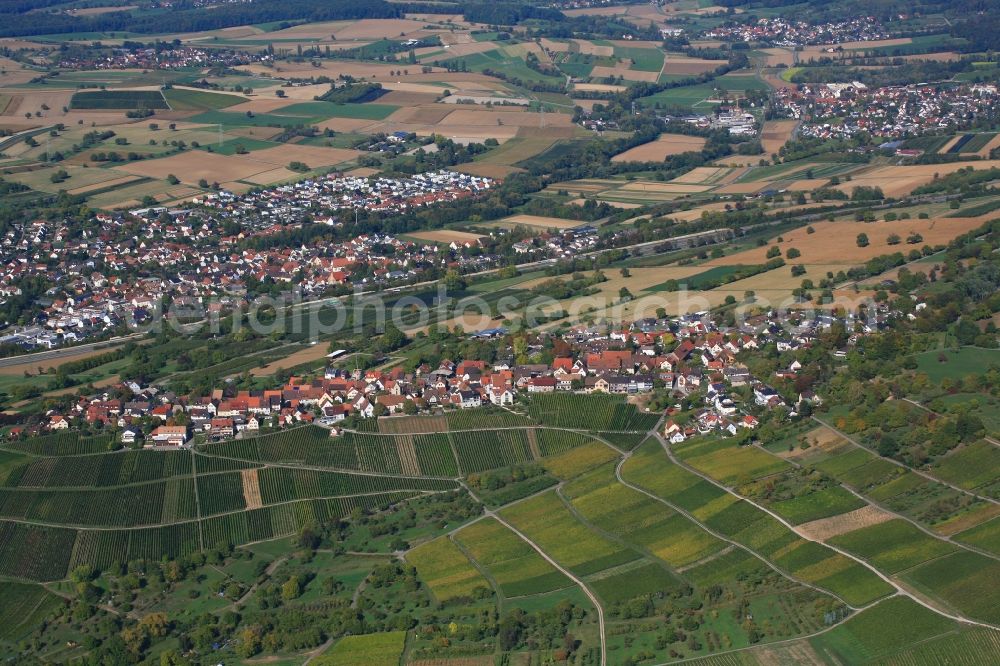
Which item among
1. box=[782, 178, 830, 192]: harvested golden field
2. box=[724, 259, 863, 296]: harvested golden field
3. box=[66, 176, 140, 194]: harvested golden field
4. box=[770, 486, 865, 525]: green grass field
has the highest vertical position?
box=[770, 486, 865, 525]: green grass field

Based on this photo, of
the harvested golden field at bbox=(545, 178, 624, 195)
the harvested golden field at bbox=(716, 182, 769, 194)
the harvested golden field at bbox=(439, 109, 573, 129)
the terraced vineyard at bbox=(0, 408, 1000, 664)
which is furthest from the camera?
the harvested golden field at bbox=(439, 109, 573, 129)

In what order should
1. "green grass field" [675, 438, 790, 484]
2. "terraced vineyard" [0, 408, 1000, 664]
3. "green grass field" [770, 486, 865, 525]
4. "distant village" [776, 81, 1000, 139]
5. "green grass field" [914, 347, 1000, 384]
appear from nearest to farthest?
1. "terraced vineyard" [0, 408, 1000, 664]
2. "green grass field" [770, 486, 865, 525]
3. "green grass field" [675, 438, 790, 484]
4. "green grass field" [914, 347, 1000, 384]
5. "distant village" [776, 81, 1000, 139]

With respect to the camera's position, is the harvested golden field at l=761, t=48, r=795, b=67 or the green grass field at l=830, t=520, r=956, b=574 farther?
the harvested golden field at l=761, t=48, r=795, b=67

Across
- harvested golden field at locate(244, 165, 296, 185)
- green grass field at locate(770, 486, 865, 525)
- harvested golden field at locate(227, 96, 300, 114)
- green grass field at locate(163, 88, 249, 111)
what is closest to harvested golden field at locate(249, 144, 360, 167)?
harvested golden field at locate(244, 165, 296, 185)

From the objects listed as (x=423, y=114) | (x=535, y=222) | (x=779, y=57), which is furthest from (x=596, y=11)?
(x=535, y=222)

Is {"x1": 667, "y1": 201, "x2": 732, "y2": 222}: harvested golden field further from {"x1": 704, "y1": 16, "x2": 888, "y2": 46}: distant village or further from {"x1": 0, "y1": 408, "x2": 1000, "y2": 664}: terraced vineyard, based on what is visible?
{"x1": 704, "y1": 16, "x2": 888, "y2": 46}: distant village

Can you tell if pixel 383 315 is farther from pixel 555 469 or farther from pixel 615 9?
pixel 615 9

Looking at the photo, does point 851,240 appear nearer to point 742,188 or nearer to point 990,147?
point 742,188
